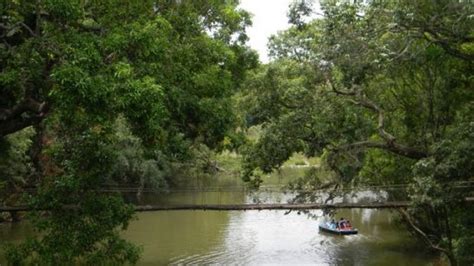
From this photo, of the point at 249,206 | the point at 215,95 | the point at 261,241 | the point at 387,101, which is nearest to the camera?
the point at 215,95

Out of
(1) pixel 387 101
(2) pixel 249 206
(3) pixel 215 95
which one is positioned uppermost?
(1) pixel 387 101

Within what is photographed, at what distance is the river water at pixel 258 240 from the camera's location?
21188 millimetres

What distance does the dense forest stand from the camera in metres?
8.45

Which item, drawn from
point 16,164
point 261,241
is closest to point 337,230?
point 261,241

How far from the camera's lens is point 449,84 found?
1578 cm

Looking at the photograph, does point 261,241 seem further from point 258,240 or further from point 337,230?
point 337,230

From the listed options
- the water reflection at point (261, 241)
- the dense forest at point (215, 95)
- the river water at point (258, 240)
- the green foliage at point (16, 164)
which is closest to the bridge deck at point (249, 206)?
the dense forest at point (215, 95)

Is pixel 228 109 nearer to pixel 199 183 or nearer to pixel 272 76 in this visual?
pixel 272 76

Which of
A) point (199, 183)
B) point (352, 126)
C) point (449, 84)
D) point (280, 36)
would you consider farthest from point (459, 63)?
point (199, 183)

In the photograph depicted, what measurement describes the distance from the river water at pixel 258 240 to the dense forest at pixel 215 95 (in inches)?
128

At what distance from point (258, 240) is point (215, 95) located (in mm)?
14397

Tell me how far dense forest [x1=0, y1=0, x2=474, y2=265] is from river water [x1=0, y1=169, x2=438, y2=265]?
3246 millimetres

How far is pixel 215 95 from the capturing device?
11.8m

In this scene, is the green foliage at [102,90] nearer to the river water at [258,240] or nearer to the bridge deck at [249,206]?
the bridge deck at [249,206]
